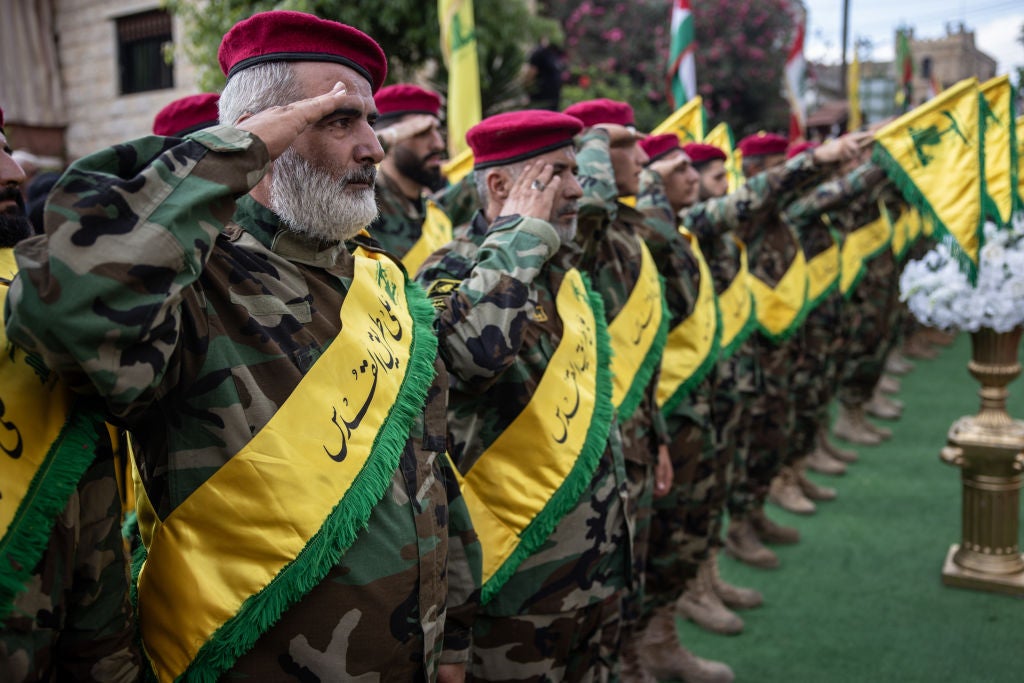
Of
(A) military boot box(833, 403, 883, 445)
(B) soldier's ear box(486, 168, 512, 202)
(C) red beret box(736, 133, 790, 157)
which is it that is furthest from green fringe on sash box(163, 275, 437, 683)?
(A) military boot box(833, 403, 883, 445)

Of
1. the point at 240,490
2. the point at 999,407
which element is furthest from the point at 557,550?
the point at 999,407

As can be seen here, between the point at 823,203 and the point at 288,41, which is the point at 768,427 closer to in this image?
the point at 823,203

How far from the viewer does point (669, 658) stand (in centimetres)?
353

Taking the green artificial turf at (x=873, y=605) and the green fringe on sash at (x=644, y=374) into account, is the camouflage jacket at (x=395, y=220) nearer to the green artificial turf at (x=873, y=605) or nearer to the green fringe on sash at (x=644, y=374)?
the green fringe on sash at (x=644, y=374)

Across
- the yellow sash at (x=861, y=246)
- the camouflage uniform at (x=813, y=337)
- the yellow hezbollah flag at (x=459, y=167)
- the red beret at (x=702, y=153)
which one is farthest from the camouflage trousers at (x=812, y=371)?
the yellow hezbollah flag at (x=459, y=167)

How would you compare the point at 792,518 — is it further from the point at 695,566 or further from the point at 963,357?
the point at 963,357

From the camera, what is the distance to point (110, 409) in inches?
49.0

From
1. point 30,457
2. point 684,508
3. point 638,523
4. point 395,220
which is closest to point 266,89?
point 30,457

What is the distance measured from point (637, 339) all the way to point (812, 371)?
293 centimetres

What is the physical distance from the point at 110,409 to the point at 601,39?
1346cm

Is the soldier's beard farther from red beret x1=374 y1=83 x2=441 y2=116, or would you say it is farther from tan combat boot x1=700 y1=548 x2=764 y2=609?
tan combat boot x1=700 y1=548 x2=764 y2=609

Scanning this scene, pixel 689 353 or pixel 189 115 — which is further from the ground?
pixel 189 115

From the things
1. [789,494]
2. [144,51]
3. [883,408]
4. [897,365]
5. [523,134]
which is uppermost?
[144,51]

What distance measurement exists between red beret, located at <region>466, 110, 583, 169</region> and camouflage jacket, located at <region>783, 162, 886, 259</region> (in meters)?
2.94
